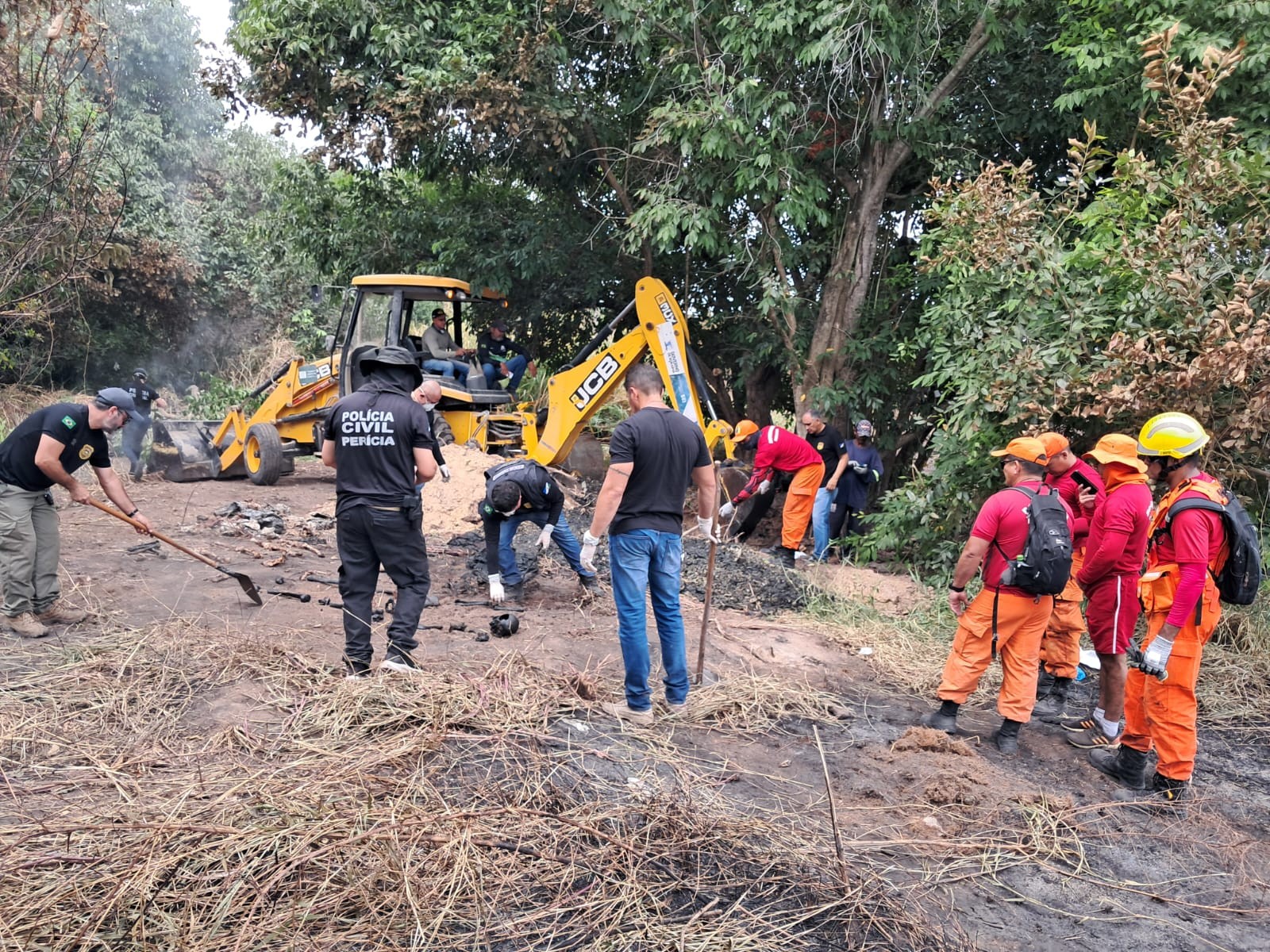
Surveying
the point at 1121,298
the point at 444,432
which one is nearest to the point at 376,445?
the point at 1121,298

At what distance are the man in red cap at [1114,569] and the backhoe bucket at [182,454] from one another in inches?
440

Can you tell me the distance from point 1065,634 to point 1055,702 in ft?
1.46

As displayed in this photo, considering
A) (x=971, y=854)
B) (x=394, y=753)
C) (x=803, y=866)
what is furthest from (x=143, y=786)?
(x=971, y=854)

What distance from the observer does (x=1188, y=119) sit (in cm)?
733

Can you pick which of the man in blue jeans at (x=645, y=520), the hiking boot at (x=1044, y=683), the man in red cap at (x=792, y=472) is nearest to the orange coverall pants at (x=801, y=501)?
the man in red cap at (x=792, y=472)

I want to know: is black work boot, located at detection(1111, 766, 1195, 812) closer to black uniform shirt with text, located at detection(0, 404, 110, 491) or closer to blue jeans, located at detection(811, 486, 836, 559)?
blue jeans, located at detection(811, 486, 836, 559)

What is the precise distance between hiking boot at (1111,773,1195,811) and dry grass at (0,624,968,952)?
1.96 metres

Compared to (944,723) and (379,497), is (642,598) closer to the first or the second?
(379,497)

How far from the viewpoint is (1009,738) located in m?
5.24

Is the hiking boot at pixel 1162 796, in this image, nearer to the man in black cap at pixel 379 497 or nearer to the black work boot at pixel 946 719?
the black work boot at pixel 946 719

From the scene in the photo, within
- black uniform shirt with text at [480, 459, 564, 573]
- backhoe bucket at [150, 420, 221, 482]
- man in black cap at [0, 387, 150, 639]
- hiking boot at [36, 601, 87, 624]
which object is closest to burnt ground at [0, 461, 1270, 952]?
hiking boot at [36, 601, 87, 624]

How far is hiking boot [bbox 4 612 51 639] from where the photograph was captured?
18.8 feet

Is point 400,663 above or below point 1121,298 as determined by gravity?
below

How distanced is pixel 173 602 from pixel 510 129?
23.0 ft
